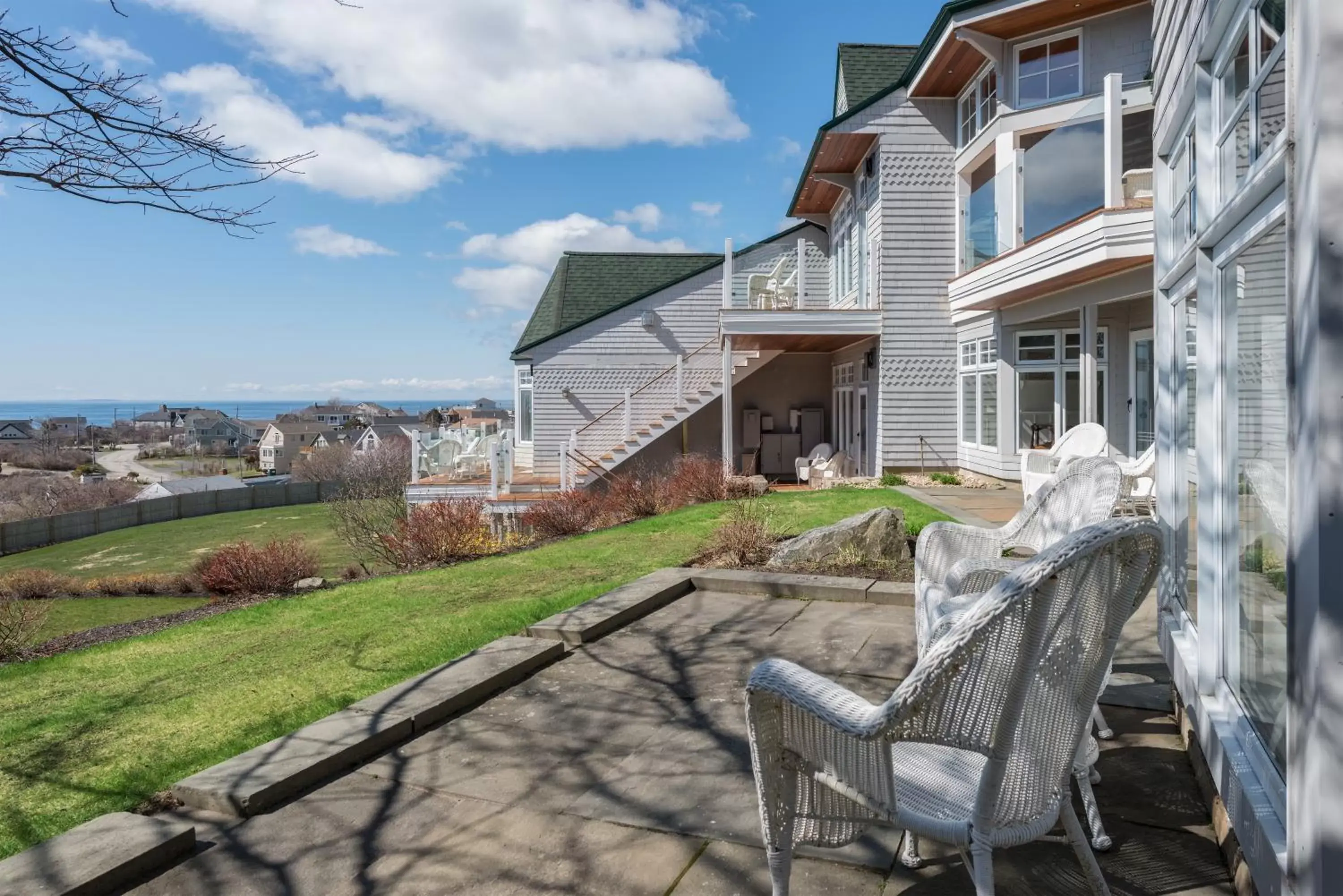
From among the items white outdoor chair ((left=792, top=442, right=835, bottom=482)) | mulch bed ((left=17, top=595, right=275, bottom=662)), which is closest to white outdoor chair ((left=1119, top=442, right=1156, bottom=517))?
mulch bed ((left=17, top=595, right=275, bottom=662))

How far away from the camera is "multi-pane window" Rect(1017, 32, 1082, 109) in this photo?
13.9 metres

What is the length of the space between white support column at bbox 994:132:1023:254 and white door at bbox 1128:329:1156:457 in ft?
7.87

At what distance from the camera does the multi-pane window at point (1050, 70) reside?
1389 cm

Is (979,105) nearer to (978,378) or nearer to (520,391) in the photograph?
(978,378)

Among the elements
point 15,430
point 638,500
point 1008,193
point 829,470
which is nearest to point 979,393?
point 1008,193

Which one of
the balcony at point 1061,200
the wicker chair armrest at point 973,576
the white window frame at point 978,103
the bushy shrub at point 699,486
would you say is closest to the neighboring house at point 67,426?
the bushy shrub at point 699,486

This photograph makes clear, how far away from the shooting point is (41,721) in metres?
4.93

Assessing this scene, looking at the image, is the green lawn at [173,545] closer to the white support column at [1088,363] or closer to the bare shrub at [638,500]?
the bare shrub at [638,500]

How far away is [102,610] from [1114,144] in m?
17.6

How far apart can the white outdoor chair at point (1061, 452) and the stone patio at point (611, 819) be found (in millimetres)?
5402

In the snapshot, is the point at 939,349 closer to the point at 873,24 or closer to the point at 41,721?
the point at 873,24

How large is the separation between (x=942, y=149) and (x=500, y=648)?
15419 mm

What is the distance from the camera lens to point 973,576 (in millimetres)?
3713

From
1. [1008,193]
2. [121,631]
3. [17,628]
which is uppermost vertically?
[1008,193]
